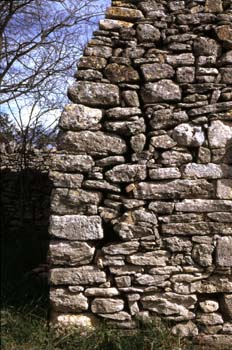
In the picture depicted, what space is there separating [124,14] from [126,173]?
4.35 ft

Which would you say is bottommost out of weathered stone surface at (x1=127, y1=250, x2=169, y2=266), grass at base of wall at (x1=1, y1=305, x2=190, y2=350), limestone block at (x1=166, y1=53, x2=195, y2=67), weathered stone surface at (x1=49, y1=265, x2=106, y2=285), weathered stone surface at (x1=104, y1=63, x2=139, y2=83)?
grass at base of wall at (x1=1, y1=305, x2=190, y2=350)

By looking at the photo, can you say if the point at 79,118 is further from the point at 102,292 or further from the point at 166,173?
the point at 102,292

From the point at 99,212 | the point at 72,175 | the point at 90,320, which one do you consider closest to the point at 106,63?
the point at 72,175

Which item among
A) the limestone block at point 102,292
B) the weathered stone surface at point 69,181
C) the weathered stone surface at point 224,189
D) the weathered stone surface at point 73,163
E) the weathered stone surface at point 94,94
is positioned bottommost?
the limestone block at point 102,292

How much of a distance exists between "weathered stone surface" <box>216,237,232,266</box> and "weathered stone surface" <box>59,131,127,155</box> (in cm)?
111

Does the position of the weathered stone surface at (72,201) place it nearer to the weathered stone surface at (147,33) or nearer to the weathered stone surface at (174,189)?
the weathered stone surface at (174,189)

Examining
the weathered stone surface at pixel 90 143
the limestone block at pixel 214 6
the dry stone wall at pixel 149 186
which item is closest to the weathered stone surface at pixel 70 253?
the dry stone wall at pixel 149 186

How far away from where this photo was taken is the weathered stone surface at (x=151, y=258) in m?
3.76

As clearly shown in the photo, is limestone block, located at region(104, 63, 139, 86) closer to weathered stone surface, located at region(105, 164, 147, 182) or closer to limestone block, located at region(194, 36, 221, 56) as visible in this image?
limestone block, located at region(194, 36, 221, 56)

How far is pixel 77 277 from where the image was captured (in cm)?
378

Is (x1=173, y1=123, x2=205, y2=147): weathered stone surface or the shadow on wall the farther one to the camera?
the shadow on wall

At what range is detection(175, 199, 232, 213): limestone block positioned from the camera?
378cm

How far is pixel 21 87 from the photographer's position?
27.5 feet

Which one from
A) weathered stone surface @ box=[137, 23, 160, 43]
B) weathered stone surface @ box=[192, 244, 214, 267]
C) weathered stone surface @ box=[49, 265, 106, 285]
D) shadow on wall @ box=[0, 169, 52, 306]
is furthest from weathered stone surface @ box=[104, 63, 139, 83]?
shadow on wall @ box=[0, 169, 52, 306]
